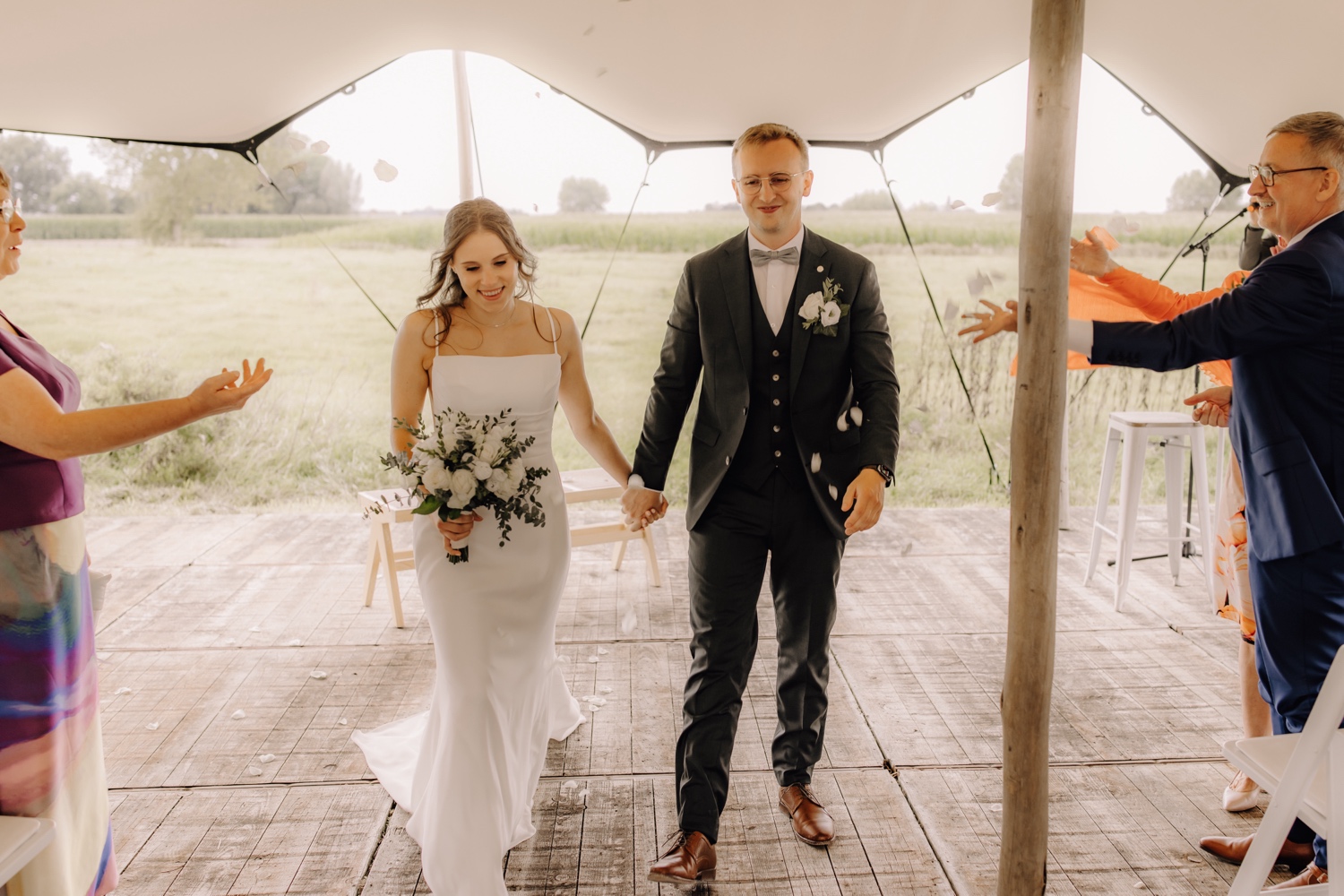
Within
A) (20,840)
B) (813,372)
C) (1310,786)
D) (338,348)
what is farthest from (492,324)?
(338,348)

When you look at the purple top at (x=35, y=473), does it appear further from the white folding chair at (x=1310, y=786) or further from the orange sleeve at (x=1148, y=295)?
the orange sleeve at (x=1148, y=295)

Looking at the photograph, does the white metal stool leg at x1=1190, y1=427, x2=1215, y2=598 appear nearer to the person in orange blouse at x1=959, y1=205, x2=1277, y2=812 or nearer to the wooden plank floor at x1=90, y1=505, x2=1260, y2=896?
the wooden plank floor at x1=90, y1=505, x2=1260, y2=896

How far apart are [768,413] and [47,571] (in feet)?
5.87

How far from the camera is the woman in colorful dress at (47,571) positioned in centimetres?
194

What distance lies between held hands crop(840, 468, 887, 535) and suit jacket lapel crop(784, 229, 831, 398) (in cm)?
31

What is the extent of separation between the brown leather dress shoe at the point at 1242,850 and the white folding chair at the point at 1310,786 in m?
0.81

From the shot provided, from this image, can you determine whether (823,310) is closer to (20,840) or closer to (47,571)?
(47,571)

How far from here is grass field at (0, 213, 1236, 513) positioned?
8.74 m

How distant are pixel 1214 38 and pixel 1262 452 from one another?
6.81 feet

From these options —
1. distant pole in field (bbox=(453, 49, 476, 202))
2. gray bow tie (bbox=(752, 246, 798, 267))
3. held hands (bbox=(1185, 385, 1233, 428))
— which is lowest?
held hands (bbox=(1185, 385, 1233, 428))

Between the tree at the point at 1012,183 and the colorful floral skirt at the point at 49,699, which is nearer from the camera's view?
the colorful floral skirt at the point at 49,699

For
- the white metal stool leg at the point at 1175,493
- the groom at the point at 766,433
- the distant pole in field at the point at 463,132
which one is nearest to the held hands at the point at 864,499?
the groom at the point at 766,433

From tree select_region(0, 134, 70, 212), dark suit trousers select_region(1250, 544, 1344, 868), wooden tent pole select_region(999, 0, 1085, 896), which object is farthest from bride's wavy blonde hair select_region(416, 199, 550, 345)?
tree select_region(0, 134, 70, 212)

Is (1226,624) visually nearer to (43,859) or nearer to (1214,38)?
(1214,38)
